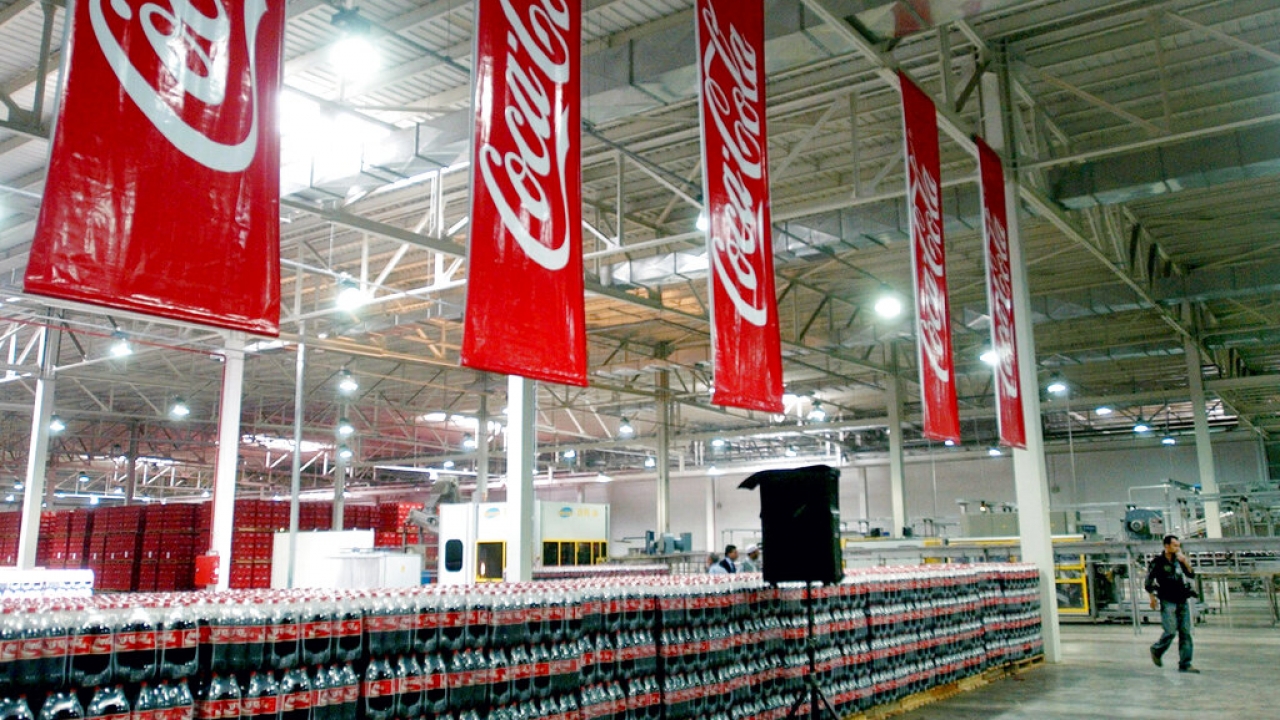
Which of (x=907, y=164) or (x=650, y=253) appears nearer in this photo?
(x=907, y=164)

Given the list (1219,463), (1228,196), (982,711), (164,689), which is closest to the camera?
(164,689)

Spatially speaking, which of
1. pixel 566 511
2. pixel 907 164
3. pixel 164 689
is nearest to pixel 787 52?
pixel 907 164

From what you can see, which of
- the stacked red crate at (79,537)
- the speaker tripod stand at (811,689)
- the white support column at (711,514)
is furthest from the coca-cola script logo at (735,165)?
the white support column at (711,514)

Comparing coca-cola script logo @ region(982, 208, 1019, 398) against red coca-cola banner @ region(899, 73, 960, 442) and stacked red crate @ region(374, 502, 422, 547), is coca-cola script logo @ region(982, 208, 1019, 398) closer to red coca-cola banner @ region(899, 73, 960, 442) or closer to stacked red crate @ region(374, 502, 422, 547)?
red coca-cola banner @ region(899, 73, 960, 442)

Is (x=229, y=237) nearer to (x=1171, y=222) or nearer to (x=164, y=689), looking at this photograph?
(x=164, y=689)

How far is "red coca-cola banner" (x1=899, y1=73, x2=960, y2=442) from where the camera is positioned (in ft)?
29.0

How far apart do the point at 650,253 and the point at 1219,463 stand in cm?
2488

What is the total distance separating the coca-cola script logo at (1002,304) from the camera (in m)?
10.6

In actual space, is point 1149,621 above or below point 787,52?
below

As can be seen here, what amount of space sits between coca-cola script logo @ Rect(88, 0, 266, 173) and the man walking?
413 inches

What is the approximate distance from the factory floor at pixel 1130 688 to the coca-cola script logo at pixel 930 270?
3076 mm

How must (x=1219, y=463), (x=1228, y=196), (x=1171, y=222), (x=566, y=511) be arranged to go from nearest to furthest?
(x=1228, y=196) → (x=1171, y=222) → (x=566, y=511) → (x=1219, y=463)

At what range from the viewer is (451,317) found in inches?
687

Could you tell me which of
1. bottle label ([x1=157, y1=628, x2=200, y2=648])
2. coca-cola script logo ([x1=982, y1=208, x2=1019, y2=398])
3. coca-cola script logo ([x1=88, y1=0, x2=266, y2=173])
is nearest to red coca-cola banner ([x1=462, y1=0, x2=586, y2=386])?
coca-cola script logo ([x1=88, y1=0, x2=266, y2=173])
